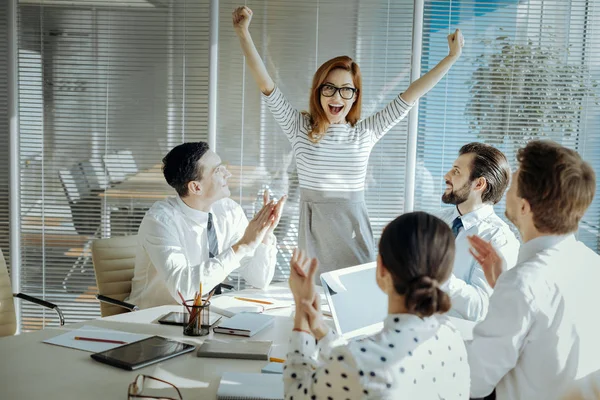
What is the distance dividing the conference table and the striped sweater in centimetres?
102

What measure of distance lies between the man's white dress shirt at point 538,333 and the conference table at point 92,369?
503 mm

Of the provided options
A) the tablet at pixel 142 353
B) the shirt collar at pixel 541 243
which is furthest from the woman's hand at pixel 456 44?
the tablet at pixel 142 353

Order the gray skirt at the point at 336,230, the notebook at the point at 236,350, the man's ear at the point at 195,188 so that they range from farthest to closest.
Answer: the gray skirt at the point at 336,230 < the man's ear at the point at 195,188 < the notebook at the point at 236,350

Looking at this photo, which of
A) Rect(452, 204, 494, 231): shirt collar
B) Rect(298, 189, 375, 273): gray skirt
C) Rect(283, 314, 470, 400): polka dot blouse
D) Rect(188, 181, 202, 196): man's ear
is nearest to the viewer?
Rect(283, 314, 470, 400): polka dot blouse

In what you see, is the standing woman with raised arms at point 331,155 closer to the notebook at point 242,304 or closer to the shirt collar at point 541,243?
the notebook at point 242,304

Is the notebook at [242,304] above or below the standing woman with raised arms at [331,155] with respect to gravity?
below

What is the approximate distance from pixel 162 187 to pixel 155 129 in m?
0.40

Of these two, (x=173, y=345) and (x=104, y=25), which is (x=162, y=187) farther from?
(x=173, y=345)

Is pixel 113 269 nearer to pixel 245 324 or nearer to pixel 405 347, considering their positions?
pixel 245 324

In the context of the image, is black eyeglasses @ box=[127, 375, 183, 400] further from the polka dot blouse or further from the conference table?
the polka dot blouse

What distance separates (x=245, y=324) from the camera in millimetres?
2164

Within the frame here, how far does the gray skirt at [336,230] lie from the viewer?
2945 millimetres

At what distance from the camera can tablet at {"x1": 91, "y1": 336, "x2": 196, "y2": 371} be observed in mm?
1763

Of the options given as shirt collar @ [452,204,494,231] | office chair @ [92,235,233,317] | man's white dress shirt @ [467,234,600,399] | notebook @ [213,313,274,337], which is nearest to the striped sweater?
shirt collar @ [452,204,494,231]
